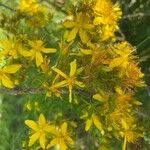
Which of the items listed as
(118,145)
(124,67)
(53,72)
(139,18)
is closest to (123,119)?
(124,67)

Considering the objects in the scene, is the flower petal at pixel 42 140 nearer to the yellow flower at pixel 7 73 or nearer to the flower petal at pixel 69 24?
the yellow flower at pixel 7 73

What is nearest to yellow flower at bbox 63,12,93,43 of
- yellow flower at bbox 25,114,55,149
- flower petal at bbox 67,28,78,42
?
flower petal at bbox 67,28,78,42

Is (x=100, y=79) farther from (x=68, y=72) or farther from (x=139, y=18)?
(x=139, y=18)

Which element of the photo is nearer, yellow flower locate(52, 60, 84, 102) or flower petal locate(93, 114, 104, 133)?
yellow flower locate(52, 60, 84, 102)

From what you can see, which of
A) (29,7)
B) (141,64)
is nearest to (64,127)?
(29,7)

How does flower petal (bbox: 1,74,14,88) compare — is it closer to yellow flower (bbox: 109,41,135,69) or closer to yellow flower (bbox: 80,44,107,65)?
yellow flower (bbox: 80,44,107,65)

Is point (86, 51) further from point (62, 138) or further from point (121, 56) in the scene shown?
point (62, 138)

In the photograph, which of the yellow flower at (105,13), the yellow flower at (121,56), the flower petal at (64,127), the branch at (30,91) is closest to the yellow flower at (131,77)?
the yellow flower at (121,56)
